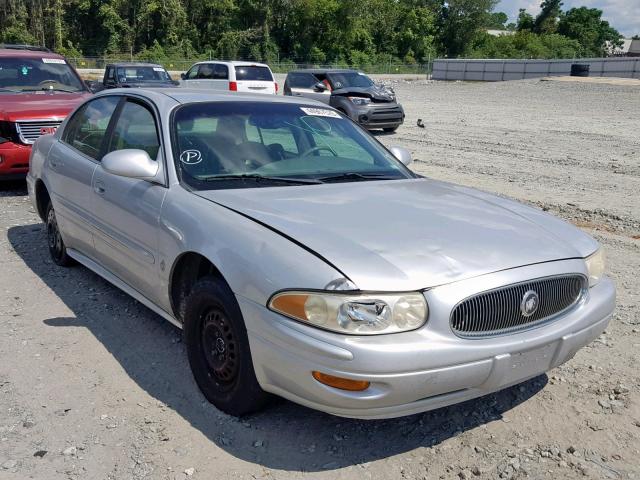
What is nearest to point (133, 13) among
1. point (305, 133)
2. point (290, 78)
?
point (290, 78)

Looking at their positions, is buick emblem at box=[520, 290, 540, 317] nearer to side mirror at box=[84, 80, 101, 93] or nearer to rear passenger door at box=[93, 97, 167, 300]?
rear passenger door at box=[93, 97, 167, 300]

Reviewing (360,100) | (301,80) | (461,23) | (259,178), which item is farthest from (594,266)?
(461,23)

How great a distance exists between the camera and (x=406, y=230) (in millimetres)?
3340

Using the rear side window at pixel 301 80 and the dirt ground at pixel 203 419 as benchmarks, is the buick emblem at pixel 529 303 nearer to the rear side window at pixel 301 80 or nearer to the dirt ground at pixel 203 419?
the dirt ground at pixel 203 419

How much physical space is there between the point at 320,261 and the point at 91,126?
3117 mm

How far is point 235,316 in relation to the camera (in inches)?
127

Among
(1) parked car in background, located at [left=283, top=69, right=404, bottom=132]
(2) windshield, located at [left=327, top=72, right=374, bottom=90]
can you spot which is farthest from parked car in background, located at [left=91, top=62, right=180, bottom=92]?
(2) windshield, located at [left=327, top=72, right=374, bottom=90]

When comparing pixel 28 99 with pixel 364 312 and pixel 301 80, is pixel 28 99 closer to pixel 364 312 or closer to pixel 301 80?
pixel 364 312

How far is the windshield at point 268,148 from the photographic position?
4090 mm

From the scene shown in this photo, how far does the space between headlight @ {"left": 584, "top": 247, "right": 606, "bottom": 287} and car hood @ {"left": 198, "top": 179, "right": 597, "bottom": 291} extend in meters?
0.05

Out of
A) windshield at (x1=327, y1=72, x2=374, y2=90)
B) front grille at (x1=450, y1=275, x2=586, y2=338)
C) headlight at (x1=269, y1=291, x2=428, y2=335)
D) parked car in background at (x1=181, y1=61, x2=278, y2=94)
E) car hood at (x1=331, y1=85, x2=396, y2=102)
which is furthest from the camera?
parked car in background at (x1=181, y1=61, x2=278, y2=94)

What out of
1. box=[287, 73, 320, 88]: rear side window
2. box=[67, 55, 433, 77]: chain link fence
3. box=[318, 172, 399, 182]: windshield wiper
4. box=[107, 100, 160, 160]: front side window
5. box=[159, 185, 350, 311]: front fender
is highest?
box=[107, 100, 160, 160]: front side window

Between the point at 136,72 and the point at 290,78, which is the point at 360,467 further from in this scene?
the point at 136,72

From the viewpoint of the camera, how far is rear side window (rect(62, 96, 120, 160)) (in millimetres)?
5070
